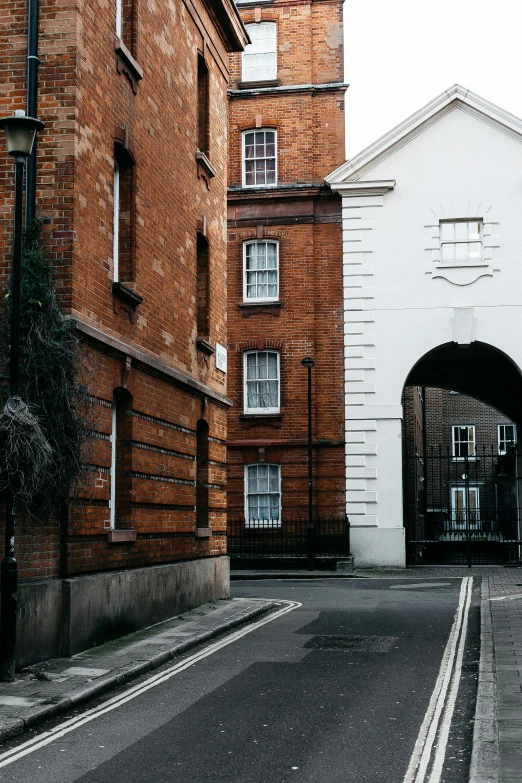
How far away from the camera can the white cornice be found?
28.9m

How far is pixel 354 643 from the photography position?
13.0 metres

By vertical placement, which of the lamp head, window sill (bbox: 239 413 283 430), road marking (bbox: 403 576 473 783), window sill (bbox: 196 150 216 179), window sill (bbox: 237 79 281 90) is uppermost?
window sill (bbox: 237 79 281 90)

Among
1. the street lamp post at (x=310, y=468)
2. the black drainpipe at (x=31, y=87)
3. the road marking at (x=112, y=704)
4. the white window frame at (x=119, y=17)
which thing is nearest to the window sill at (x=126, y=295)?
the black drainpipe at (x=31, y=87)

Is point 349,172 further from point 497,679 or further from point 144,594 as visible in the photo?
point 497,679

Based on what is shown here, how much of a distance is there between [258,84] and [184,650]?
78.0 feet

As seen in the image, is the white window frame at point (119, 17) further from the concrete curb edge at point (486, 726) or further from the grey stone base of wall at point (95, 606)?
the concrete curb edge at point (486, 726)

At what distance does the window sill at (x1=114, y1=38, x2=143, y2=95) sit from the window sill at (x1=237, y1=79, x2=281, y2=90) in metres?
18.4

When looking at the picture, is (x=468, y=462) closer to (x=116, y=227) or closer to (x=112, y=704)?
(x=116, y=227)

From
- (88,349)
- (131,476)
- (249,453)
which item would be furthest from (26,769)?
(249,453)

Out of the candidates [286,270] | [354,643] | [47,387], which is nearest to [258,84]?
[286,270]

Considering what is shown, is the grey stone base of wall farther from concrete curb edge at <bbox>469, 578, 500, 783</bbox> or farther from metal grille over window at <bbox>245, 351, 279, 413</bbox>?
metal grille over window at <bbox>245, 351, 279, 413</bbox>

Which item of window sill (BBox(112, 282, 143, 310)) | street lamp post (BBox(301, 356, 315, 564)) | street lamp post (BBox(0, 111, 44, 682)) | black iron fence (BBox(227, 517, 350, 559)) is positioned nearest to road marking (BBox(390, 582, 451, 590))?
street lamp post (BBox(301, 356, 315, 564))

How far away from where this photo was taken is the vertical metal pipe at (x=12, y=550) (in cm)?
952

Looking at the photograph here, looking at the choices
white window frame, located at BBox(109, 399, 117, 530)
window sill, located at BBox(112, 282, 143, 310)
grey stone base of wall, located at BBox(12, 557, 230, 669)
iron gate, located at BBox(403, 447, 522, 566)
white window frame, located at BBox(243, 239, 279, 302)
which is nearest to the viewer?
grey stone base of wall, located at BBox(12, 557, 230, 669)
